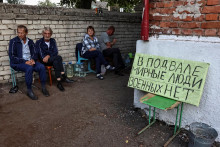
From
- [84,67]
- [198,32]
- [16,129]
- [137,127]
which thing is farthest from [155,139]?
[84,67]

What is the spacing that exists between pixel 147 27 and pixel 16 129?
9.08ft

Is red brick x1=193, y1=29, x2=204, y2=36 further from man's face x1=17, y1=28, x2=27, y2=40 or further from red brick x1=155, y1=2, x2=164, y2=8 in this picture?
man's face x1=17, y1=28, x2=27, y2=40

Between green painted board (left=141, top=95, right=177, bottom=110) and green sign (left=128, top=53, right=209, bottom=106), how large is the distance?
0.24ft

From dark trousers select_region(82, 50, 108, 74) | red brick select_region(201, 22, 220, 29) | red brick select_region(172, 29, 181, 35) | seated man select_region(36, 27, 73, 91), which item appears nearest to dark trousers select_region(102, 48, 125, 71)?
dark trousers select_region(82, 50, 108, 74)

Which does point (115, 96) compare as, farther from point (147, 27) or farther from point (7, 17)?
point (7, 17)

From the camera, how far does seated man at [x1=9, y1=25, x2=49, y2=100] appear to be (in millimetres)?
4238

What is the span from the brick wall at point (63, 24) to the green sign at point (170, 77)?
10.7 ft

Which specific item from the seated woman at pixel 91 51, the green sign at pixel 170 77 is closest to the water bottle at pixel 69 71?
the seated woman at pixel 91 51

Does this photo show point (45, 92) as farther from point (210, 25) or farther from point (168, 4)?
point (210, 25)

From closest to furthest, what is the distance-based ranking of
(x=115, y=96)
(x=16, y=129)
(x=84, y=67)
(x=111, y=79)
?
(x=16, y=129) < (x=115, y=96) < (x=111, y=79) < (x=84, y=67)

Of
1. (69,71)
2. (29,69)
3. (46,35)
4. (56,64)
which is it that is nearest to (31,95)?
(29,69)

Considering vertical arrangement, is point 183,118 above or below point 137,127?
above

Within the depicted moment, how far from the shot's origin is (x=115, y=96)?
4.48m

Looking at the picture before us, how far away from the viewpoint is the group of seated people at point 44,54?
169 inches
